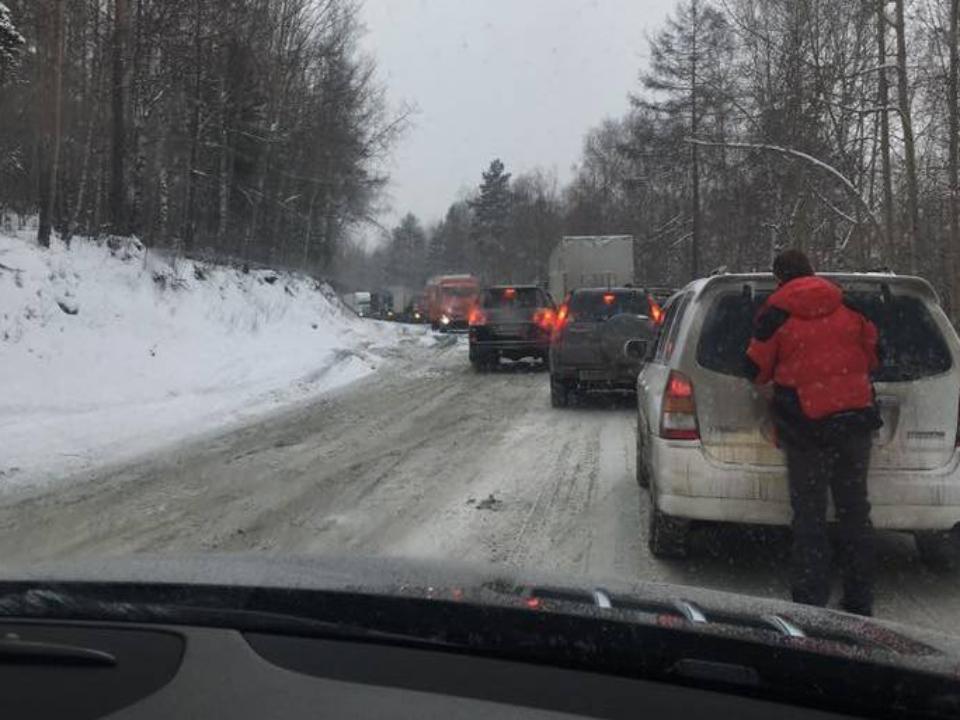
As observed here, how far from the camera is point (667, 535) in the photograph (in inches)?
237

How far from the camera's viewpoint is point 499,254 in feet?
299

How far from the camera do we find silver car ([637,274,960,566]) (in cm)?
546

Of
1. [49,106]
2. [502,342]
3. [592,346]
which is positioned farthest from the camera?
[502,342]

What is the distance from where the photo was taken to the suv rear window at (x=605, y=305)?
48.9 feet

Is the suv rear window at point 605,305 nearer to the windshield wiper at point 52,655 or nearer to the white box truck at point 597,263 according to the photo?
the windshield wiper at point 52,655

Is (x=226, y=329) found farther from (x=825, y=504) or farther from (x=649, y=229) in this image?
(x=649, y=229)

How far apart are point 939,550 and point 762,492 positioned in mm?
1390

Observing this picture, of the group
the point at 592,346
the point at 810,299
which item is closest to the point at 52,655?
the point at 810,299

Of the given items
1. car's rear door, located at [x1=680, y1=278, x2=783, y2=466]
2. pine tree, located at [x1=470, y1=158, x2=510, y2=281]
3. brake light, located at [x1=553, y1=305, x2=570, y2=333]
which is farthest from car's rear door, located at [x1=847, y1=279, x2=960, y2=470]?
pine tree, located at [x1=470, y1=158, x2=510, y2=281]

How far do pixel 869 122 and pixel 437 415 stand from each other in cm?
1774

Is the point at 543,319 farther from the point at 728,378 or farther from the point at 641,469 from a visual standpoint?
the point at 728,378

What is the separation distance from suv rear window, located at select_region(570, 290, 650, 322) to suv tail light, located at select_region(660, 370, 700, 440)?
355 inches

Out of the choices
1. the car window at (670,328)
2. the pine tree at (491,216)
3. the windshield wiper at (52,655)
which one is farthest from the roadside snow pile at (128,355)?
Answer: the pine tree at (491,216)

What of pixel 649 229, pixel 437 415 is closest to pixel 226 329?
pixel 437 415
